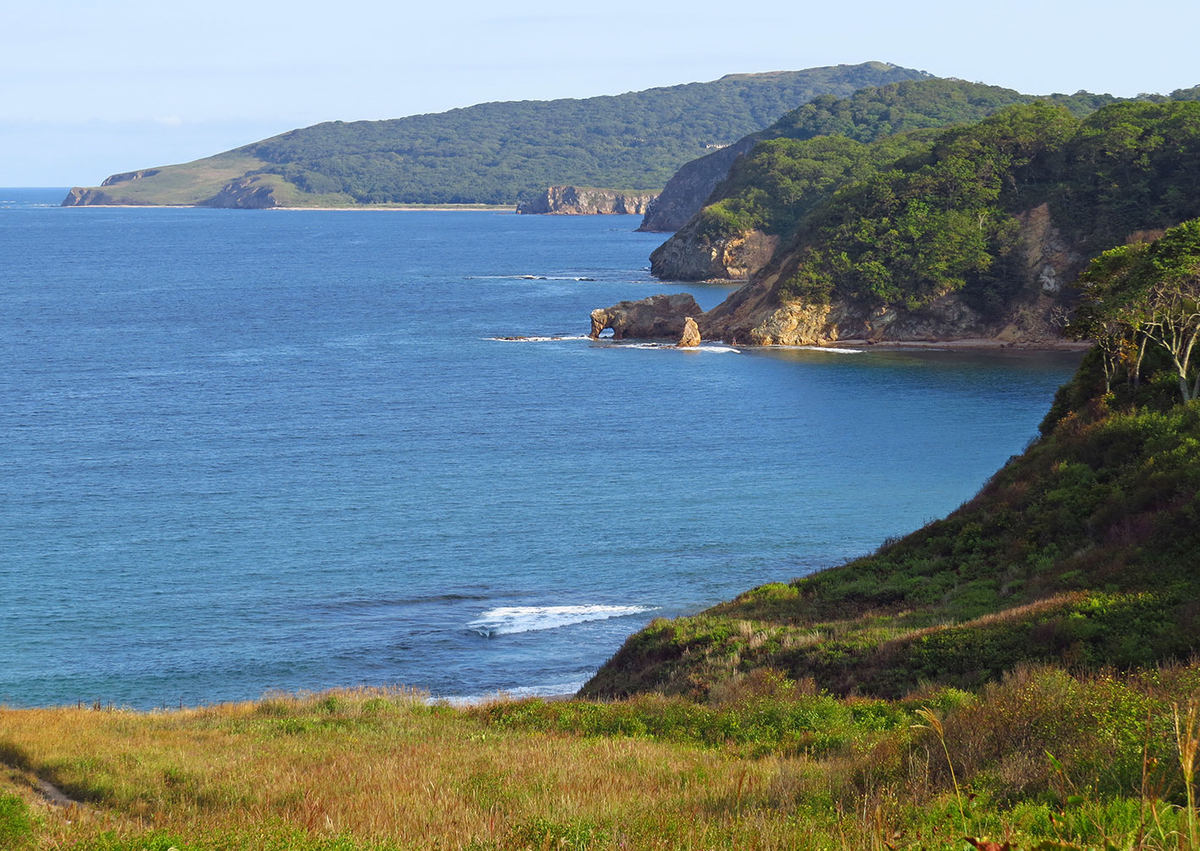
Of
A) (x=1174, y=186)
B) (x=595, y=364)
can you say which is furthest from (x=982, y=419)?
(x=1174, y=186)

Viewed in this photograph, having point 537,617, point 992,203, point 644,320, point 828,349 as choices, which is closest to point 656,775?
point 537,617

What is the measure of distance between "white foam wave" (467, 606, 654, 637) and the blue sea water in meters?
0.15

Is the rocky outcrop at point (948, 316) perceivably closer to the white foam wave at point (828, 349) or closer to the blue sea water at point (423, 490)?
the white foam wave at point (828, 349)

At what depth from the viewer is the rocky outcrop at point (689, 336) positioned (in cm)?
11144

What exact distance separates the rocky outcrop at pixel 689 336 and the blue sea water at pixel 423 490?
79.5 inches

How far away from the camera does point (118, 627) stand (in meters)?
40.3

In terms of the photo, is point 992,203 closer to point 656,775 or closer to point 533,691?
point 533,691

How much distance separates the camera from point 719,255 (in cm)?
17088

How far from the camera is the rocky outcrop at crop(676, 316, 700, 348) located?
111444mm

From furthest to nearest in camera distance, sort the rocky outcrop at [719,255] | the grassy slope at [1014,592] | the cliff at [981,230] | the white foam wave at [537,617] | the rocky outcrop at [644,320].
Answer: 1. the rocky outcrop at [719,255]
2. the rocky outcrop at [644,320]
3. the cliff at [981,230]
4. the white foam wave at [537,617]
5. the grassy slope at [1014,592]

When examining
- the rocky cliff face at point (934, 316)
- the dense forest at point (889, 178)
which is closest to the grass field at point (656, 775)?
the rocky cliff face at point (934, 316)

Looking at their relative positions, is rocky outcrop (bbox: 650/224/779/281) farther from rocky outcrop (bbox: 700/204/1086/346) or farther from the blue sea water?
the blue sea water

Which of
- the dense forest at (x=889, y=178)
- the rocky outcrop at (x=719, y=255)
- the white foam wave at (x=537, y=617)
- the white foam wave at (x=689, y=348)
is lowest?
the white foam wave at (x=537, y=617)

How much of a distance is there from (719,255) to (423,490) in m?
120
